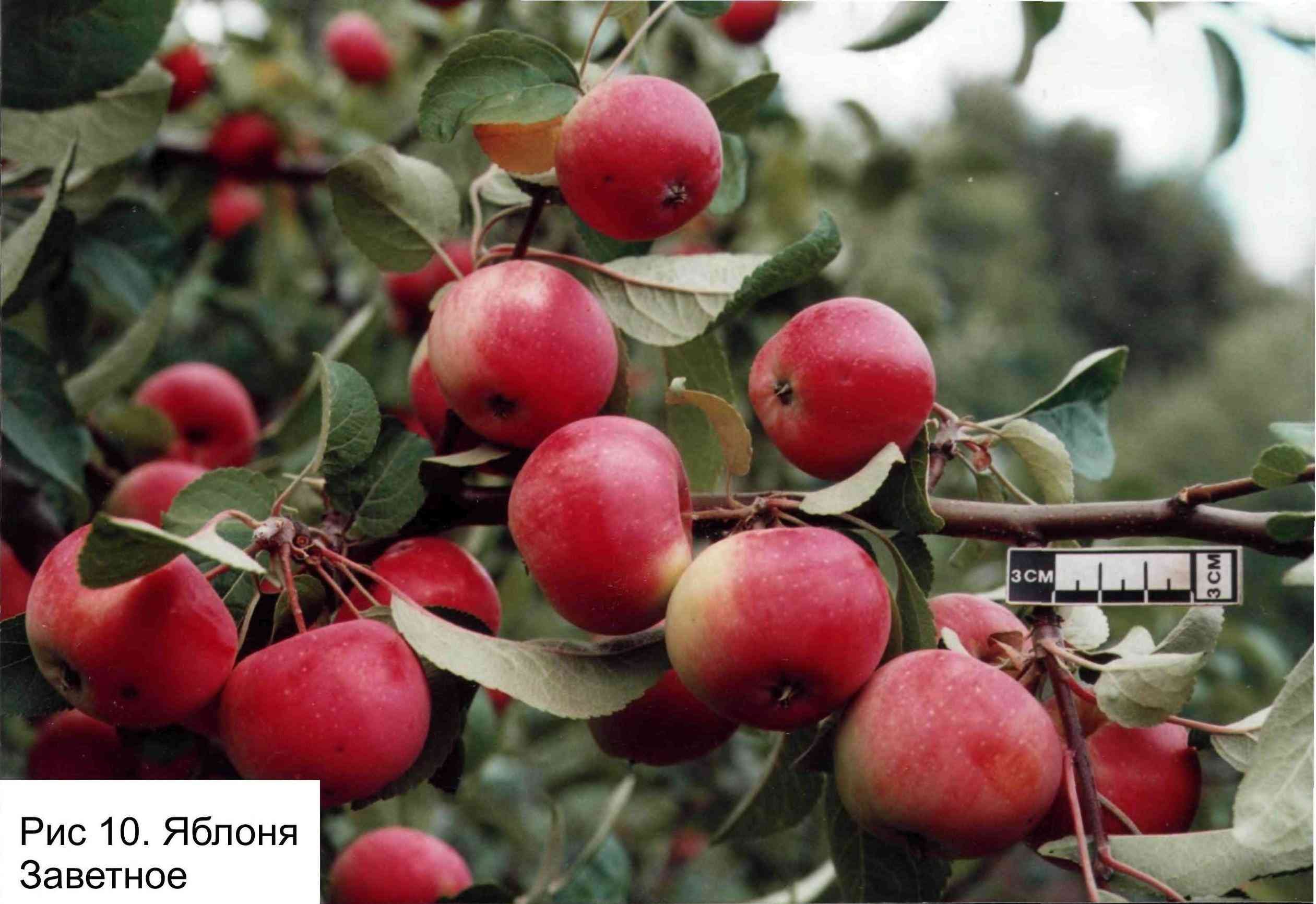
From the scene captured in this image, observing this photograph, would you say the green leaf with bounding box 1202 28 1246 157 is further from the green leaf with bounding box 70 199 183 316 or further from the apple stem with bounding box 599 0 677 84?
the green leaf with bounding box 70 199 183 316

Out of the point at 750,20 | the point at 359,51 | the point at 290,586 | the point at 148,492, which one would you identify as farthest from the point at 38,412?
the point at 359,51

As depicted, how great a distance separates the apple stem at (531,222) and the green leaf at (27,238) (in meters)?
0.27

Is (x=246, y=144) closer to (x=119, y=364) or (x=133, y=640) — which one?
(x=119, y=364)

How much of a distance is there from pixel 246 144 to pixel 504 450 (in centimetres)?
94

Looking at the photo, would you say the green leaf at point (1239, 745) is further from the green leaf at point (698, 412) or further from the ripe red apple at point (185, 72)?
the ripe red apple at point (185, 72)

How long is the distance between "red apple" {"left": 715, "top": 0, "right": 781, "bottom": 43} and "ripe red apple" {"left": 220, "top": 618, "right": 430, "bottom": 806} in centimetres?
93

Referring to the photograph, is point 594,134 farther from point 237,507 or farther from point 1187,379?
point 1187,379

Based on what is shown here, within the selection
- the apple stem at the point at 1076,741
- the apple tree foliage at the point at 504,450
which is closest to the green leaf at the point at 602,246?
the apple tree foliage at the point at 504,450

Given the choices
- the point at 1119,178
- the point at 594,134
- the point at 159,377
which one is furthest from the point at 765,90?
the point at 1119,178

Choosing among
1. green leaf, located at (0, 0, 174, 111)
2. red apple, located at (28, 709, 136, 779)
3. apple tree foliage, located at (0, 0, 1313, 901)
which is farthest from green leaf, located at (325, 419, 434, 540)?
green leaf, located at (0, 0, 174, 111)

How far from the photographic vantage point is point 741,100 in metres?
0.81

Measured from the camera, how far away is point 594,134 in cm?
62

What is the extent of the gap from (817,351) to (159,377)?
702 mm

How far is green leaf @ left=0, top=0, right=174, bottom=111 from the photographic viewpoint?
0.75 meters
